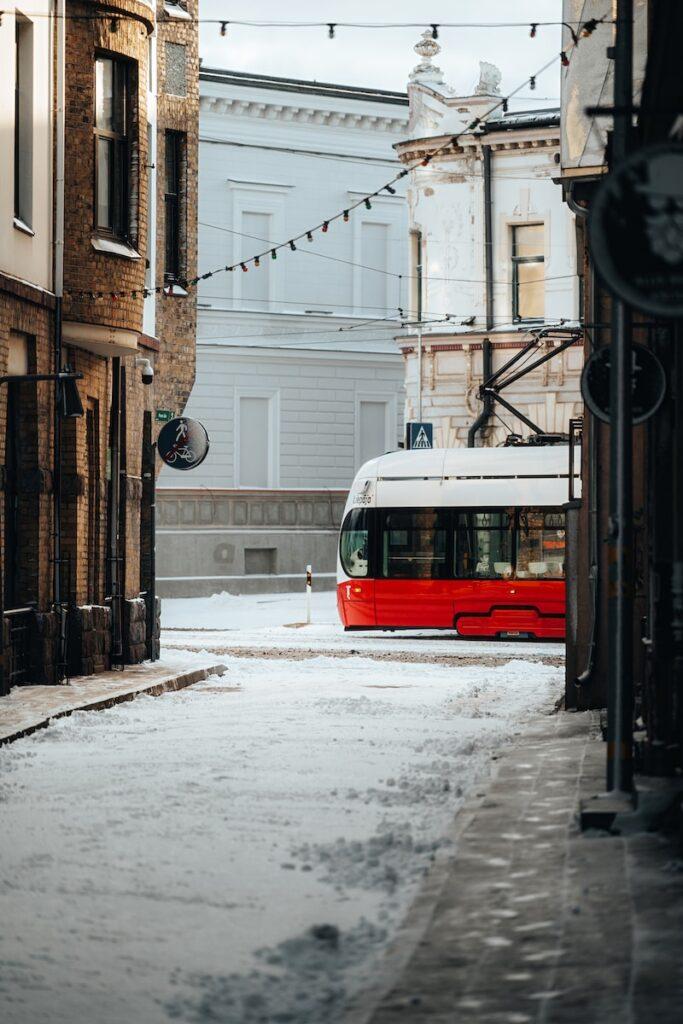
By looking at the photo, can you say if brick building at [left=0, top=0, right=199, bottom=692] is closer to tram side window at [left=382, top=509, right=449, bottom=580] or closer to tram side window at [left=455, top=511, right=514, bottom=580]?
tram side window at [left=382, top=509, right=449, bottom=580]

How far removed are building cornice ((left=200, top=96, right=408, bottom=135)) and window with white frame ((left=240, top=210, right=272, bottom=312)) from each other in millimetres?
2610

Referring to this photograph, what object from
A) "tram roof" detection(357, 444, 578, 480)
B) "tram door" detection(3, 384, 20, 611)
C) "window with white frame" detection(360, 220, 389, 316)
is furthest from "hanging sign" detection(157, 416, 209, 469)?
"window with white frame" detection(360, 220, 389, 316)

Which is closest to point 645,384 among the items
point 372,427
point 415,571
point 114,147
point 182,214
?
point 114,147

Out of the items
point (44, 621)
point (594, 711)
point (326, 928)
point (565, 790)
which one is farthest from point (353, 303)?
point (326, 928)

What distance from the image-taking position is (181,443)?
957 inches

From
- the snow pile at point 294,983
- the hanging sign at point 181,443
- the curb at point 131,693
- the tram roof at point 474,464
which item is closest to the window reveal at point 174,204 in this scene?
the hanging sign at point 181,443

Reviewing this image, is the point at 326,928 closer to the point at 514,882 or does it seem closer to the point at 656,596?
the point at 514,882

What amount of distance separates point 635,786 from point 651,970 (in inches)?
146

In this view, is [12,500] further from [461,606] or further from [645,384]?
[461,606]

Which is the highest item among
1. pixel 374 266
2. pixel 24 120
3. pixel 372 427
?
pixel 374 266

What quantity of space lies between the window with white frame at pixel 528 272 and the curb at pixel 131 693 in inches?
756

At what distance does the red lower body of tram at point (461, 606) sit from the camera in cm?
3045

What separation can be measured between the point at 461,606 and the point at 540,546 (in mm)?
1686

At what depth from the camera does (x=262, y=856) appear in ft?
28.9
